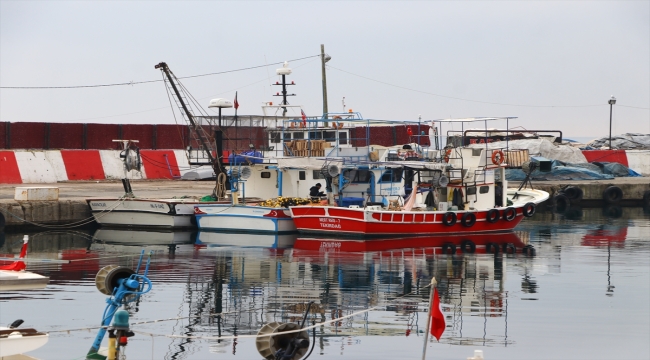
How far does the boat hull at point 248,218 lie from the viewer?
28.6m

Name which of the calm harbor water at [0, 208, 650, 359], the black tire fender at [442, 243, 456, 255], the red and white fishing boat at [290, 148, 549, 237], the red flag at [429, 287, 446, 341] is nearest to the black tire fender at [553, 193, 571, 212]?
the red and white fishing boat at [290, 148, 549, 237]

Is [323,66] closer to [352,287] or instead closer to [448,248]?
[448,248]

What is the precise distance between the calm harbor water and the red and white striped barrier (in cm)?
707

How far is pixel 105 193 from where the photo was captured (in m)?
33.2

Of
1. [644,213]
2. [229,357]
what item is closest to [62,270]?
[229,357]

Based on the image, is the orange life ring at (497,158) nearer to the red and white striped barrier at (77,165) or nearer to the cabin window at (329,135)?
the cabin window at (329,135)

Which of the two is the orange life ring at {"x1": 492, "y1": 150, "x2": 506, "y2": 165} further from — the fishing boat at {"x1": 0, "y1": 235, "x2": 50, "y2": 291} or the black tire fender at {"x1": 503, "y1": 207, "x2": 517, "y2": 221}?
the fishing boat at {"x1": 0, "y1": 235, "x2": 50, "y2": 291}

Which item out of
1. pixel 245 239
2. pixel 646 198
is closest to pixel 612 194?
pixel 646 198

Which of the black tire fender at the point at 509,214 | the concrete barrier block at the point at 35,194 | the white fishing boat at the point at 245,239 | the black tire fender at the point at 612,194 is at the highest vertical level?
the concrete barrier block at the point at 35,194

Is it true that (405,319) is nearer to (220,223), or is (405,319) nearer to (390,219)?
(390,219)

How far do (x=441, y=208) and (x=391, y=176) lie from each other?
5.72ft

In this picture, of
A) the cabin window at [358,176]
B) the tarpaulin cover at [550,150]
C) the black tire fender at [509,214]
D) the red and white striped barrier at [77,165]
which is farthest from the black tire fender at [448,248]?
the tarpaulin cover at [550,150]

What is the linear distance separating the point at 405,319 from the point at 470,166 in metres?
14.2

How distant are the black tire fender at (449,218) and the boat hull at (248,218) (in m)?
4.27
